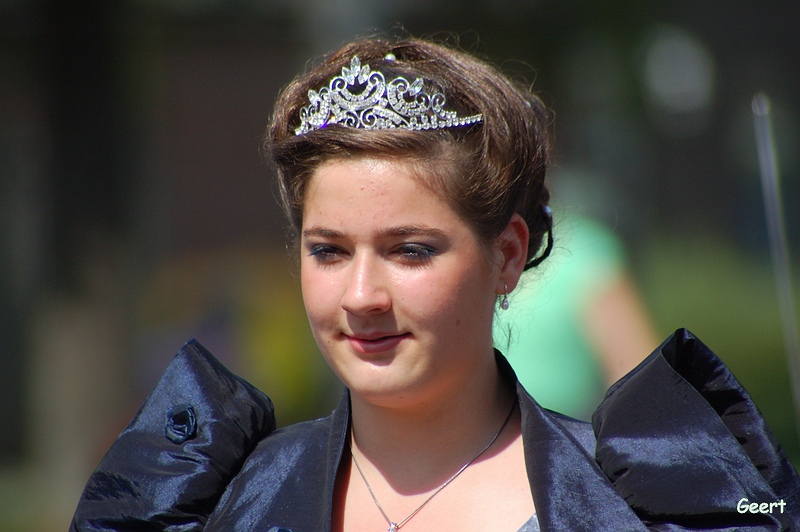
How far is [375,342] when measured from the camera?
1669 millimetres

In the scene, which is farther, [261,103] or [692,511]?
[261,103]

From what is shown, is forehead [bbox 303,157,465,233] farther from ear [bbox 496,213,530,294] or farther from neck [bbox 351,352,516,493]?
neck [bbox 351,352,516,493]

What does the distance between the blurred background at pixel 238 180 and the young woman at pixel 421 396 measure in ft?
11.6

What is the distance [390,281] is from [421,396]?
0.21m

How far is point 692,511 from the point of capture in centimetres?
155

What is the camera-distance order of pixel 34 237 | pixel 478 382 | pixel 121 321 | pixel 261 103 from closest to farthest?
pixel 478 382
pixel 121 321
pixel 34 237
pixel 261 103

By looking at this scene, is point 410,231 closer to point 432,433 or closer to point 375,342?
point 375,342

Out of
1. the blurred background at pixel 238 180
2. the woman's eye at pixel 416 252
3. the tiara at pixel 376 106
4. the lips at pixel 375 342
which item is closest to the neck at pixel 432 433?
the lips at pixel 375 342

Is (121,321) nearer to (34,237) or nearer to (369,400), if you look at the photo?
(34,237)

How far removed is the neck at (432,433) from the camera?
177 cm

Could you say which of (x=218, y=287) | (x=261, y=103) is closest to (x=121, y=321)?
(x=218, y=287)

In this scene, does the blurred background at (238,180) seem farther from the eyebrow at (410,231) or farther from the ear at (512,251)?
the eyebrow at (410,231)

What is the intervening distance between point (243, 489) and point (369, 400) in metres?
0.29

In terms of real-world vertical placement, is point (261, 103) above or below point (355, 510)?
above
